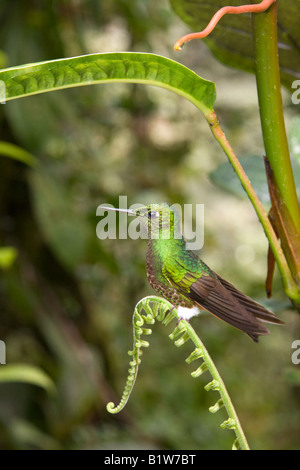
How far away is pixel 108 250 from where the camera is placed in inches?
53.6

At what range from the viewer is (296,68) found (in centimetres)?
34

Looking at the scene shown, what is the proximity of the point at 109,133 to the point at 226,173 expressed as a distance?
1.33m

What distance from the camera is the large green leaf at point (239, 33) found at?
0.98ft

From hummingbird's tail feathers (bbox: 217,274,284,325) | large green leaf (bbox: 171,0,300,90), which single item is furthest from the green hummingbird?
large green leaf (bbox: 171,0,300,90)

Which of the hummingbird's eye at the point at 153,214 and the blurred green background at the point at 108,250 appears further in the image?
the blurred green background at the point at 108,250

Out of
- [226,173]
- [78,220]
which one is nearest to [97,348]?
[78,220]

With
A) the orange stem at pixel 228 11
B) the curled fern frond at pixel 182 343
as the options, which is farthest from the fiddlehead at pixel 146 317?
the orange stem at pixel 228 11

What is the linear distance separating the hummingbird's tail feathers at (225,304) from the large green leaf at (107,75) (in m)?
0.08

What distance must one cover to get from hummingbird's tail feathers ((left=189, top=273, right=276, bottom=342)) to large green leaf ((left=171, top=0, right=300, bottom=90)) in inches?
5.9

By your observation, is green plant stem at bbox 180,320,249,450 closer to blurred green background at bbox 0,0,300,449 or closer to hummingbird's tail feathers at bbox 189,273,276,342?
hummingbird's tail feathers at bbox 189,273,276,342

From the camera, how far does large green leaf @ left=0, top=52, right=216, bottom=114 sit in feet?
0.71

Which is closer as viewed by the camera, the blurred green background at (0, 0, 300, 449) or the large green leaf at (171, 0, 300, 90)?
the large green leaf at (171, 0, 300, 90)

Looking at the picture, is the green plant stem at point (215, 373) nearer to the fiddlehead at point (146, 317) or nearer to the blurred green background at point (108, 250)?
the fiddlehead at point (146, 317)

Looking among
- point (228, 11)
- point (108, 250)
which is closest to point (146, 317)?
point (228, 11)
